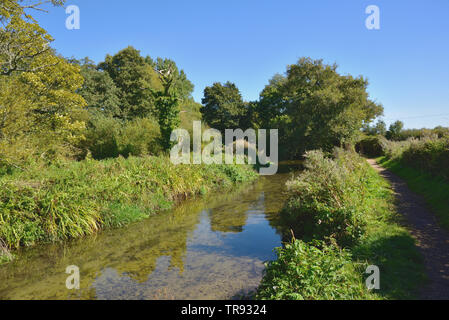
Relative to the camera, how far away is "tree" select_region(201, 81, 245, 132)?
4828 centimetres

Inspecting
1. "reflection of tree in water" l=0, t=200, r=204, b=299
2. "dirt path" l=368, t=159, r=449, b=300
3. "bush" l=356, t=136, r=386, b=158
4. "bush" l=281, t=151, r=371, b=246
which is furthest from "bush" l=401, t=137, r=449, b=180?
"bush" l=356, t=136, r=386, b=158

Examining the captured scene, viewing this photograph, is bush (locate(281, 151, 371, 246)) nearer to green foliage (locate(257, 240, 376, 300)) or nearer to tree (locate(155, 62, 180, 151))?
green foliage (locate(257, 240, 376, 300))

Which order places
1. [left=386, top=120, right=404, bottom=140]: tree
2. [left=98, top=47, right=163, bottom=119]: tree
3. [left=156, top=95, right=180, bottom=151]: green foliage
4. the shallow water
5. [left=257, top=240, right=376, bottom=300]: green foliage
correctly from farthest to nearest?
[left=386, top=120, right=404, bottom=140]: tree, [left=98, top=47, right=163, bottom=119]: tree, [left=156, top=95, right=180, bottom=151]: green foliage, the shallow water, [left=257, top=240, right=376, bottom=300]: green foliage

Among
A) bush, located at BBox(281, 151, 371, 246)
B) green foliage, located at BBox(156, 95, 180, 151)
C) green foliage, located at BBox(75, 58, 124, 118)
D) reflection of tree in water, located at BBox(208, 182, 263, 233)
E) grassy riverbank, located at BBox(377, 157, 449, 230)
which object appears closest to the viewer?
bush, located at BBox(281, 151, 371, 246)

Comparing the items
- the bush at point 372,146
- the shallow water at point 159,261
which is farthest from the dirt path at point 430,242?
the bush at point 372,146

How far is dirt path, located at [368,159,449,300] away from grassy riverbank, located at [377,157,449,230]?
0.75 ft

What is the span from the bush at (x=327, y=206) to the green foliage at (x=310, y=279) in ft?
4.84

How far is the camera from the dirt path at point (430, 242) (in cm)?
468

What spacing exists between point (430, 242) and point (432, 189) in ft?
20.8

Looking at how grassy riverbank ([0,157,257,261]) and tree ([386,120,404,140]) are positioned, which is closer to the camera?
grassy riverbank ([0,157,257,261])

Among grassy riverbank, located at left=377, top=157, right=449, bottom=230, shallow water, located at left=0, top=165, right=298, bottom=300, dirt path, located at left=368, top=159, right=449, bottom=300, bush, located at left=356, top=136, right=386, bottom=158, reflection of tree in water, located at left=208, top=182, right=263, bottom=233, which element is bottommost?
shallow water, located at left=0, top=165, right=298, bottom=300

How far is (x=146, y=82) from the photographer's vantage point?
31828 mm

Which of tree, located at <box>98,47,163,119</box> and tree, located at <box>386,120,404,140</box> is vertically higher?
tree, located at <box>98,47,163,119</box>
